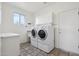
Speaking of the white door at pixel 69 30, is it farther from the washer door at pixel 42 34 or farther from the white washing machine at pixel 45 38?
the washer door at pixel 42 34

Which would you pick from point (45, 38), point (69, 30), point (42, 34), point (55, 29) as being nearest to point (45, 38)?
point (45, 38)

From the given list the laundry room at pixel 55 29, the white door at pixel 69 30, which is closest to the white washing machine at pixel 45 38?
the laundry room at pixel 55 29

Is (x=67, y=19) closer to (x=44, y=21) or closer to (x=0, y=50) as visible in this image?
(x=44, y=21)

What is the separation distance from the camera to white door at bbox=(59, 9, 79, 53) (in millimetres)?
2102

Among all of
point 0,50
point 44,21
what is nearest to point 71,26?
point 44,21

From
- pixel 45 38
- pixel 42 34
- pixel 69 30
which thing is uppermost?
pixel 69 30

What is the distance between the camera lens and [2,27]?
2303 millimetres

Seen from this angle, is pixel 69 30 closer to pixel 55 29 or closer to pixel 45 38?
pixel 55 29

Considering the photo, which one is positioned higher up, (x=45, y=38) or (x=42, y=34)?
(x=42, y=34)

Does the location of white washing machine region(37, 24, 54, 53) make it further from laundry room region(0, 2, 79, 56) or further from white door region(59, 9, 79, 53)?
white door region(59, 9, 79, 53)

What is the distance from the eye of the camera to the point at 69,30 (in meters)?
2.28

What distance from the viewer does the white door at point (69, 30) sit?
6.90 feet

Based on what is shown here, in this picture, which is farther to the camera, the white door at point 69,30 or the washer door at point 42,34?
the washer door at point 42,34

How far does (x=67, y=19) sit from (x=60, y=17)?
0.32 m
